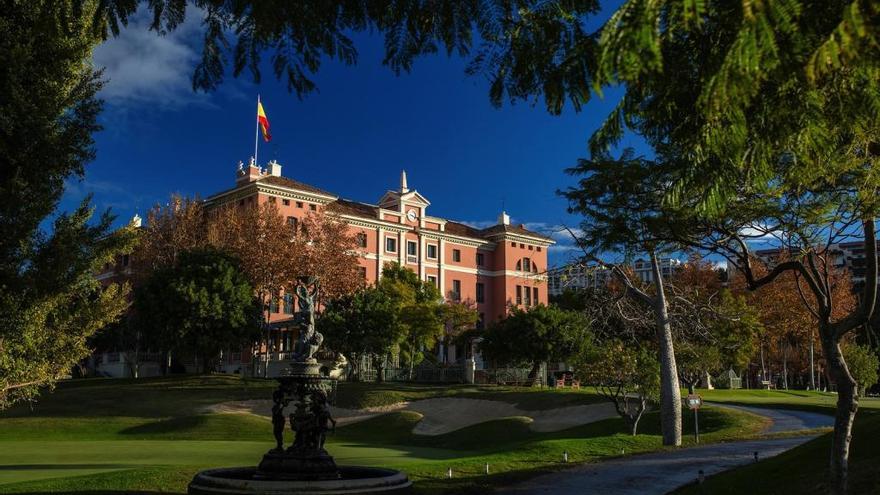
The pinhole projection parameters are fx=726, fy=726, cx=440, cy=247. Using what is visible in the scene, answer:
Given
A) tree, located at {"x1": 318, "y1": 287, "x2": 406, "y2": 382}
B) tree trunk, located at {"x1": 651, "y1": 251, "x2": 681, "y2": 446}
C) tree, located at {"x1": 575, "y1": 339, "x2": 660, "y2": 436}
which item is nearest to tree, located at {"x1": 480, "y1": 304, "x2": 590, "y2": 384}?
tree, located at {"x1": 318, "y1": 287, "x2": 406, "y2": 382}

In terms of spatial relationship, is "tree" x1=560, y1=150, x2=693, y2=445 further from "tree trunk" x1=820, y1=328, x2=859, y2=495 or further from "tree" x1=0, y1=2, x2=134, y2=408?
"tree" x1=0, y1=2, x2=134, y2=408

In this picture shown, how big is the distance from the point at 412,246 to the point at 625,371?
39846 millimetres

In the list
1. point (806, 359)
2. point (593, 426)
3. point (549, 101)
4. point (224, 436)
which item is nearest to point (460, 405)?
point (593, 426)

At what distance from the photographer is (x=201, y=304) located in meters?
43.9

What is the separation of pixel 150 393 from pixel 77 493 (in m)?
29.5

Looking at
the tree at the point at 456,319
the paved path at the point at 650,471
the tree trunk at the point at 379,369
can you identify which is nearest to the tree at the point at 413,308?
the tree at the point at 456,319

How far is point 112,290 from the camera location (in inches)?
604

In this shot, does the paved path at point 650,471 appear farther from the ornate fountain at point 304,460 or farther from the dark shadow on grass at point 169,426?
the dark shadow on grass at point 169,426

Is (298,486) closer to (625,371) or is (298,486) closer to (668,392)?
(668,392)

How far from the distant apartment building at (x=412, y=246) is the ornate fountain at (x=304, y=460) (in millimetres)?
36389

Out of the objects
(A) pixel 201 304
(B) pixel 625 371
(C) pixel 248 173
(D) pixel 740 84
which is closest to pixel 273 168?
(C) pixel 248 173

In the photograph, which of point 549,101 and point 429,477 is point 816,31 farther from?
point 429,477

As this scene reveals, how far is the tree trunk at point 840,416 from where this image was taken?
10094 mm

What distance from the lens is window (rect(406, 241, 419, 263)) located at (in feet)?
213
